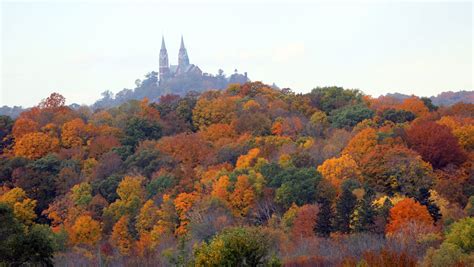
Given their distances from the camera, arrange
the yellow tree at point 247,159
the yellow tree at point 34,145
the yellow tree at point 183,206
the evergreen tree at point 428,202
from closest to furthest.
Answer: the evergreen tree at point 428,202, the yellow tree at point 183,206, the yellow tree at point 247,159, the yellow tree at point 34,145

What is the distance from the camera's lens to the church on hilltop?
157 m

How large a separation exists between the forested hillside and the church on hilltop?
295 ft

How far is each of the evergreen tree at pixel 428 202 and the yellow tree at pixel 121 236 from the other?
14824mm

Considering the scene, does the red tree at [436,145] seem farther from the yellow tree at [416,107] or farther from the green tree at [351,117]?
the yellow tree at [416,107]

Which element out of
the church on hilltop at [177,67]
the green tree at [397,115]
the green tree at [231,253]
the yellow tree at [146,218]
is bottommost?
the yellow tree at [146,218]

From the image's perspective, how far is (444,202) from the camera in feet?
135

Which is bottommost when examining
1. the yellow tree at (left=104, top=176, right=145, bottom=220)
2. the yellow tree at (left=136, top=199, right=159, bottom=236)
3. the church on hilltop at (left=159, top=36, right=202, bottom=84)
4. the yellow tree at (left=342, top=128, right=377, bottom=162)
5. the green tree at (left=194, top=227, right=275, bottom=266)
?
the yellow tree at (left=136, top=199, right=159, bottom=236)

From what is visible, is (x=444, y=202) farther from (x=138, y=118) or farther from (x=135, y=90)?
(x=135, y=90)

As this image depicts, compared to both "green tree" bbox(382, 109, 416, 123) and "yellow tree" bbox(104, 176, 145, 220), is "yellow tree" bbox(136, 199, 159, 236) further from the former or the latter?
"green tree" bbox(382, 109, 416, 123)

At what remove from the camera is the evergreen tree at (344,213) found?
3938 cm

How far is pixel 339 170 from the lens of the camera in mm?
45812

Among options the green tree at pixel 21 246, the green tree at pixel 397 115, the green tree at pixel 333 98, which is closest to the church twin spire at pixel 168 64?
the green tree at pixel 333 98

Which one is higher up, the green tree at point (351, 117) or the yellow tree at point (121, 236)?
the green tree at point (351, 117)

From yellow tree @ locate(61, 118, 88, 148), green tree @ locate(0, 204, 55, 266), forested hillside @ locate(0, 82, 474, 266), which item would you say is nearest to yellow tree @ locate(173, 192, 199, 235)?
forested hillside @ locate(0, 82, 474, 266)
